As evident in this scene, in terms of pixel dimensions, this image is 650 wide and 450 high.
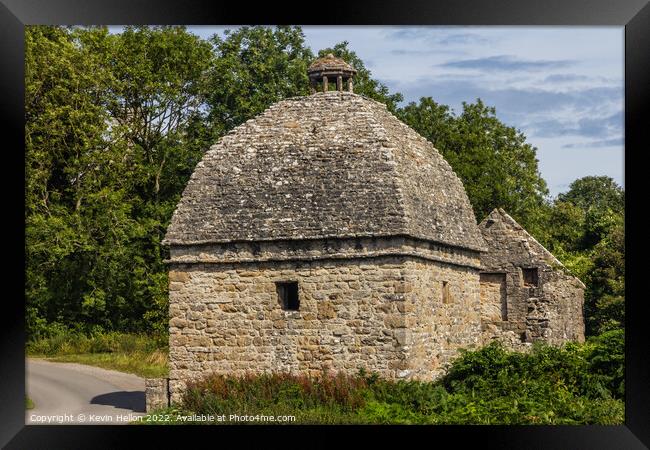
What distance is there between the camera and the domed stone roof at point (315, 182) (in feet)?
77.1

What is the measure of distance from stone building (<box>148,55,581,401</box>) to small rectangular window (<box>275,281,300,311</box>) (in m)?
0.03

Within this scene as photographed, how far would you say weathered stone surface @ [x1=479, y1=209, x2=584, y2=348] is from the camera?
93.0 ft

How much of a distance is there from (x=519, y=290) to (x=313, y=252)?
7.16 m

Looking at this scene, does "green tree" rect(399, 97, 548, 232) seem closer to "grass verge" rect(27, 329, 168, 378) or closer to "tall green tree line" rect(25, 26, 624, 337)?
"tall green tree line" rect(25, 26, 624, 337)

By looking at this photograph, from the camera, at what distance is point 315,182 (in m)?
24.0

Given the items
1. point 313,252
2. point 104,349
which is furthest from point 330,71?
point 104,349

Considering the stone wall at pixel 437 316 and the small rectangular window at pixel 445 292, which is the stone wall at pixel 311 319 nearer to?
the stone wall at pixel 437 316

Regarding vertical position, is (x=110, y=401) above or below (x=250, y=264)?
below

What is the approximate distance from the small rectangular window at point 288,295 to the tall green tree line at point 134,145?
41.4 feet

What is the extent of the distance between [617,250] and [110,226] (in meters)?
16.4

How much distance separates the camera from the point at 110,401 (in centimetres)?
2603
